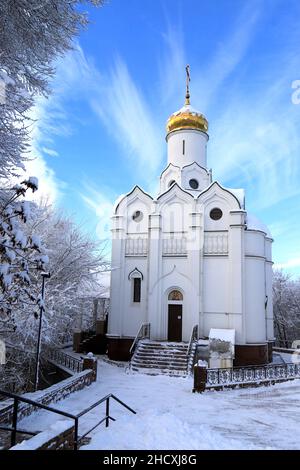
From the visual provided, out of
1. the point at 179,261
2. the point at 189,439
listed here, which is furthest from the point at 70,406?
the point at 179,261

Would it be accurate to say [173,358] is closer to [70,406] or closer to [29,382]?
[29,382]

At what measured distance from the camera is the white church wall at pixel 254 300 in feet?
72.2

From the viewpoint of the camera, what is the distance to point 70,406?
1237cm

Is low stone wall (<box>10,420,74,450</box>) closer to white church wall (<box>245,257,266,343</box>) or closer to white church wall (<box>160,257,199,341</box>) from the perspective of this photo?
white church wall (<box>160,257,199,341</box>)

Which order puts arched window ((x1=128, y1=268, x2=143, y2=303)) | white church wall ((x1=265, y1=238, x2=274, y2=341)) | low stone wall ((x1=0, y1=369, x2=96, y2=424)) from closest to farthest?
1. low stone wall ((x1=0, y1=369, x2=96, y2=424))
2. arched window ((x1=128, y1=268, x2=143, y2=303))
3. white church wall ((x1=265, y1=238, x2=274, y2=341))

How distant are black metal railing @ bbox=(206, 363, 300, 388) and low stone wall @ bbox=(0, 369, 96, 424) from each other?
4783mm

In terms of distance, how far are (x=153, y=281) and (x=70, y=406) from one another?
11.6m

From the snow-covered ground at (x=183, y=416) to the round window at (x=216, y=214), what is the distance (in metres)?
9.87

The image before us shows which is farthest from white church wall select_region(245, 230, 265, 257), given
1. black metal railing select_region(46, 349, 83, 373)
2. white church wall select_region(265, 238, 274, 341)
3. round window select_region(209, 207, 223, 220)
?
black metal railing select_region(46, 349, 83, 373)

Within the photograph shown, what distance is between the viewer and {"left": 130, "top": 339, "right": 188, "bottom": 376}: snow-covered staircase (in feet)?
61.3

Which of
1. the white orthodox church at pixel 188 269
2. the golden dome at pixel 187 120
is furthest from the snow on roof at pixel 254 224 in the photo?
the golden dome at pixel 187 120

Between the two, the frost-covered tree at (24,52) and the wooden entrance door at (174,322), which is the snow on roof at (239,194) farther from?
the frost-covered tree at (24,52)

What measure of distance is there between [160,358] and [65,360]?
4.79m
